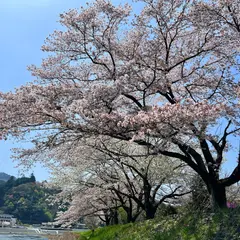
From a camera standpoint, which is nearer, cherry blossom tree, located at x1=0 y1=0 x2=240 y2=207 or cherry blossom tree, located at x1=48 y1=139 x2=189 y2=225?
→ cherry blossom tree, located at x1=0 y1=0 x2=240 y2=207

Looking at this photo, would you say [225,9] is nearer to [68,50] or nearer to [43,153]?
[68,50]

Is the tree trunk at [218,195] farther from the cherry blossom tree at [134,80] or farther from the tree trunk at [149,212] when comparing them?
the tree trunk at [149,212]

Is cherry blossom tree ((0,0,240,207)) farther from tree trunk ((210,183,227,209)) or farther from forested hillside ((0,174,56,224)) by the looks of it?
forested hillside ((0,174,56,224))

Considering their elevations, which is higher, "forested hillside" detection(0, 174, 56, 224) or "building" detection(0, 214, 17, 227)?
"forested hillside" detection(0, 174, 56, 224)

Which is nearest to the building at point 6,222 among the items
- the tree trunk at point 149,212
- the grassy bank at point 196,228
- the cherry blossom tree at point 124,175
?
the cherry blossom tree at point 124,175

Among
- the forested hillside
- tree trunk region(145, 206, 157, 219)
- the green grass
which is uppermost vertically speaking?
the forested hillside

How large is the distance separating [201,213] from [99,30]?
6239mm

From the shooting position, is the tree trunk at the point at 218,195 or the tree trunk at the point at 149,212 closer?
the tree trunk at the point at 218,195

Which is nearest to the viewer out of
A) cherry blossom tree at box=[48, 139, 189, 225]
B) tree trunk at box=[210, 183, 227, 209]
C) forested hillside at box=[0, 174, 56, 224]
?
tree trunk at box=[210, 183, 227, 209]

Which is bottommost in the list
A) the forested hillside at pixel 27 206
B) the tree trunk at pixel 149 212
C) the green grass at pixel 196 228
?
the green grass at pixel 196 228

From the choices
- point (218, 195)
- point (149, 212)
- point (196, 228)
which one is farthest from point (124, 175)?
point (196, 228)

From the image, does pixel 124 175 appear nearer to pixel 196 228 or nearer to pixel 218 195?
pixel 218 195

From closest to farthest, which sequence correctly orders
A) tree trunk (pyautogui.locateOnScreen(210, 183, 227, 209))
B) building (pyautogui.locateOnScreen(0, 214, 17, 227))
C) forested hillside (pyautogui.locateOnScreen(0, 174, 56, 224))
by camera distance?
1. tree trunk (pyautogui.locateOnScreen(210, 183, 227, 209))
2. building (pyautogui.locateOnScreen(0, 214, 17, 227))
3. forested hillside (pyautogui.locateOnScreen(0, 174, 56, 224))

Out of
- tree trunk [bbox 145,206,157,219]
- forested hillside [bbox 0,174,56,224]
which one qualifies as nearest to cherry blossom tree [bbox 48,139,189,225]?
tree trunk [bbox 145,206,157,219]
